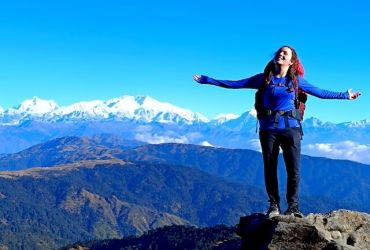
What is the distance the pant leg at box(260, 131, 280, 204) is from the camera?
17516 mm

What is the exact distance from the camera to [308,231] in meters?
14.6

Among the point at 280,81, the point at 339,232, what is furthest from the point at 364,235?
the point at 280,81

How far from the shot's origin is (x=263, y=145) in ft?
58.7

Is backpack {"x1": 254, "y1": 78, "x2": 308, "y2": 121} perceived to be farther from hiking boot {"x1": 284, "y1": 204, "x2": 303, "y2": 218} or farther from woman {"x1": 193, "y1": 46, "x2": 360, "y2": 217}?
hiking boot {"x1": 284, "y1": 204, "x2": 303, "y2": 218}

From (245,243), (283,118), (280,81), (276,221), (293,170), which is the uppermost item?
(280,81)

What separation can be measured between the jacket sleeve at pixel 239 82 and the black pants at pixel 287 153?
5.59 feet

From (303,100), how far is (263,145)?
206 centimetres

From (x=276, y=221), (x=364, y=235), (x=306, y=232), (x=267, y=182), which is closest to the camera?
(x=306, y=232)

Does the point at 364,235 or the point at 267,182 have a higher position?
the point at 267,182

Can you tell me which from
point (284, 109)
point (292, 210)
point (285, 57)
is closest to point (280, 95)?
point (284, 109)

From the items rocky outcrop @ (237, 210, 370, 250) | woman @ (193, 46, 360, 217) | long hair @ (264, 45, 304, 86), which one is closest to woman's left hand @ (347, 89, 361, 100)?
woman @ (193, 46, 360, 217)

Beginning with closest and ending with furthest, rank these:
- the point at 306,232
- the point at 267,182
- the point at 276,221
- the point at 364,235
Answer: the point at 306,232 < the point at 276,221 < the point at 364,235 < the point at 267,182

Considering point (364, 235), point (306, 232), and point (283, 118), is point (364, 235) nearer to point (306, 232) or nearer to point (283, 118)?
point (306, 232)

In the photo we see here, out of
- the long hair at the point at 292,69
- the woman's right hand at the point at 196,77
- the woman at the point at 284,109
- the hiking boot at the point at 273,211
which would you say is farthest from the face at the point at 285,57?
the hiking boot at the point at 273,211
